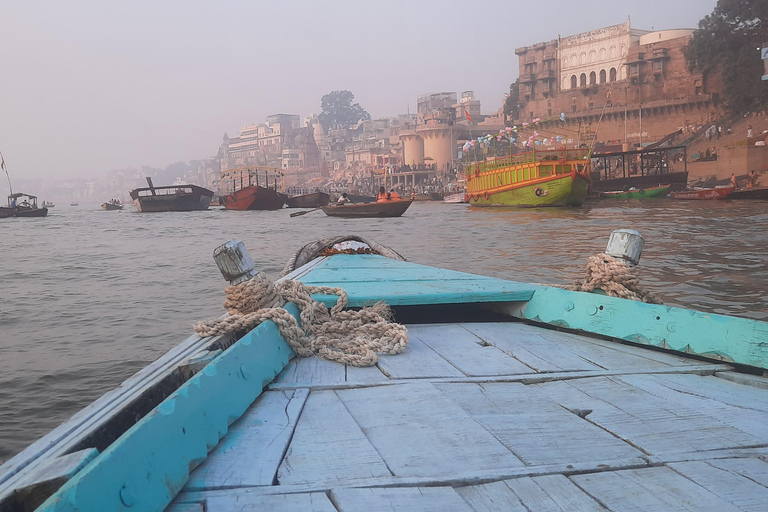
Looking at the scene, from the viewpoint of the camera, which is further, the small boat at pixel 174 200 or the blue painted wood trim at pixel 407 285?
the small boat at pixel 174 200

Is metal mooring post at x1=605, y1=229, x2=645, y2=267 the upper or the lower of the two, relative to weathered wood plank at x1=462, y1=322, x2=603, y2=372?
upper

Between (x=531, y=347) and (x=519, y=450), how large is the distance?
3.73ft

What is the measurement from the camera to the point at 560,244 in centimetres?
1276

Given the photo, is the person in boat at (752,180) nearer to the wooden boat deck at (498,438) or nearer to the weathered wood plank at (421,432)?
the wooden boat deck at (498,438)

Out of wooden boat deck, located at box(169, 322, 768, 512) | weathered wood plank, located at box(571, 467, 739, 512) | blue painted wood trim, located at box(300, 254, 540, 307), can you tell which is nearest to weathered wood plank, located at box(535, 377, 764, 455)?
wooden boat deck, located at box(169, 322, 768, 512)

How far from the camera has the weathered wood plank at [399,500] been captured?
4.06 ft

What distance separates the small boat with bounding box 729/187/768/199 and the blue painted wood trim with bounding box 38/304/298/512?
27073 mm

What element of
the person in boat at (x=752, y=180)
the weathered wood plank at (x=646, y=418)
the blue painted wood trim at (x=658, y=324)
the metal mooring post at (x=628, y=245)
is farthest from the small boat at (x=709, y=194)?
the weathered wood plank at (x=646, y=418)

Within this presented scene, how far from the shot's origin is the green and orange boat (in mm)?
25906

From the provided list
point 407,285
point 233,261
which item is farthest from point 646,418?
point 407,285

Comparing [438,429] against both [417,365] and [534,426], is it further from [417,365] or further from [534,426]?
[417,365]

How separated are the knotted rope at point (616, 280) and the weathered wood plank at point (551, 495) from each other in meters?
1.68

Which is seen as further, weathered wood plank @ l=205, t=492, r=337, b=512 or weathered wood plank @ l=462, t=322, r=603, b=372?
weathered wood plank @ l=462, t=322, r=603, b=372

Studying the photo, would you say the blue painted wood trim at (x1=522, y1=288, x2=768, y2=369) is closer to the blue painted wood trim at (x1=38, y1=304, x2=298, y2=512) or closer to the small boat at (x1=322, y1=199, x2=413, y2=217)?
the blue painted wood trim at (x1=38, y1=304, x2=298, y2=512)
